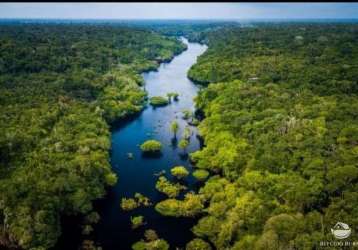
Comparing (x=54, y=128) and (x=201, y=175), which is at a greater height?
(x=54, y=128)

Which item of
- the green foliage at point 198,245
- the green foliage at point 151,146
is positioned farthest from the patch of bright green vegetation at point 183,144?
the green foliage at point 198,245

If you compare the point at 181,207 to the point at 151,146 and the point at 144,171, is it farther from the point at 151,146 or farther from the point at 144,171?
the point at 151,146

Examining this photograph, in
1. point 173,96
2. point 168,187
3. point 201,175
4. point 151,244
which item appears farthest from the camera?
point 173,96

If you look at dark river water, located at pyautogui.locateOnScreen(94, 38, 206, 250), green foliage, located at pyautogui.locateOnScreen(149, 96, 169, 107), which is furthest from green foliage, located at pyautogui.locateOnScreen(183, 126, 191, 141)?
green foliage, located at pyautogui.locateOnScreen(149, 96, 169, 107)

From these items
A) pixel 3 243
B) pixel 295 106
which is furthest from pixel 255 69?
pixel 3 243

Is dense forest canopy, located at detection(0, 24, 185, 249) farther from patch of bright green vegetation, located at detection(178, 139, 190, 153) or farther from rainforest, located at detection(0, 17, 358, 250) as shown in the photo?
patch of bright green vegetation, located at detection(178, 139, 190, 153)

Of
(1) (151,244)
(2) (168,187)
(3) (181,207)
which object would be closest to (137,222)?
(1) (151,244)

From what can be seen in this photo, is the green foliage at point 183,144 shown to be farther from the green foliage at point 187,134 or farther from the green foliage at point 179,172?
the green foliage at point 179,172
